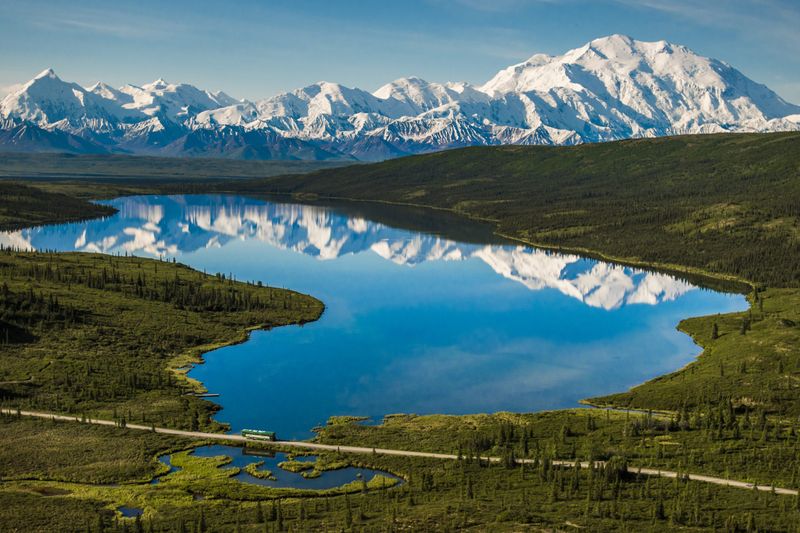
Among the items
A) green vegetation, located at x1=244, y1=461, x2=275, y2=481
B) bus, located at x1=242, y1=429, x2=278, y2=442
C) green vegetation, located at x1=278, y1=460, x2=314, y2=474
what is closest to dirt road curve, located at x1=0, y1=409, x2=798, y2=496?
bus, located at x1=242, y1=429, x2=278, y2=442

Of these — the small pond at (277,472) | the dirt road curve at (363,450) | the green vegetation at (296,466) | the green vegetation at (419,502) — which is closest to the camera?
the green vegetation at (419,502)

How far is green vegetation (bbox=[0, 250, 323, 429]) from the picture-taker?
120062mm

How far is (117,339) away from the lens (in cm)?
15312

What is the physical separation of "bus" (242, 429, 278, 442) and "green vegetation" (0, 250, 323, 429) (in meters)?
6.83

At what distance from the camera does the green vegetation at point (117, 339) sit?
120062mm

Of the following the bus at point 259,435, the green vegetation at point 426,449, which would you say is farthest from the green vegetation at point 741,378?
the bus at point 259,435

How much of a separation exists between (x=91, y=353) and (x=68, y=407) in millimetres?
27772

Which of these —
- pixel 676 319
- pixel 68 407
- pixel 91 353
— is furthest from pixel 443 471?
pixel 676 319

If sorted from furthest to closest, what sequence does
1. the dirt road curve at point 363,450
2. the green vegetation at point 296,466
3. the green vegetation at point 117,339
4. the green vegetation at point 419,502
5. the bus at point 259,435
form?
the green vegetation at point 117,339 → the bus at point 259,435 → the green vegetation at point 296,466 → the dirt road curve at point 363,450 → the green vegetation at point 419,502

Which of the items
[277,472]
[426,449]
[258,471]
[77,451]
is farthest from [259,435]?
[77,451]

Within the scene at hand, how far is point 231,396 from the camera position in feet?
417

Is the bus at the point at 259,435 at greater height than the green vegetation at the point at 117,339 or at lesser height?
lesser

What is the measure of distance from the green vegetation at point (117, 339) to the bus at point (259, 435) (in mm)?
6833

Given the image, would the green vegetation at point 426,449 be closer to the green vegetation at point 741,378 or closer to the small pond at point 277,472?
the green vegetation at point 741,378
